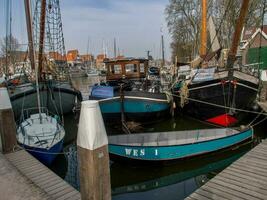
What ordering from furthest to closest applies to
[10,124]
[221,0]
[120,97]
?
[221,0], [120,97], [10,124]

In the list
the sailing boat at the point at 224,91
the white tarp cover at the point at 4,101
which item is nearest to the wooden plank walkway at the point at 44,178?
the white tarp cover at the point at 4,101

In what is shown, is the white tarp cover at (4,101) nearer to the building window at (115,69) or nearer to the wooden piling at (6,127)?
the wooden piling at (6,127)

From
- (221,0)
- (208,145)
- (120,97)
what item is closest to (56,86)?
(120,97)

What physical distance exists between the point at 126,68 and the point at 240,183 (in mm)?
9177

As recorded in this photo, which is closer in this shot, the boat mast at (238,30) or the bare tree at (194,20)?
the boat mast at (238,30)

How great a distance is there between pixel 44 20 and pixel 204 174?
744 cm

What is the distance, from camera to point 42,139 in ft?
21.4

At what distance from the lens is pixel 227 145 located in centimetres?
711

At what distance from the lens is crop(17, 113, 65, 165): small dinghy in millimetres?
6258

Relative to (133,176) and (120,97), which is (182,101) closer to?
(120,97)

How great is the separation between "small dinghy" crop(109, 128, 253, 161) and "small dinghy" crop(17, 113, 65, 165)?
1417 mm

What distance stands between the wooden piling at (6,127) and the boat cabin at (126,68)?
7369mm

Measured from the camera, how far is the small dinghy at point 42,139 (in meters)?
6.26

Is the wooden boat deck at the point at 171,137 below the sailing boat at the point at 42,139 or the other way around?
below
